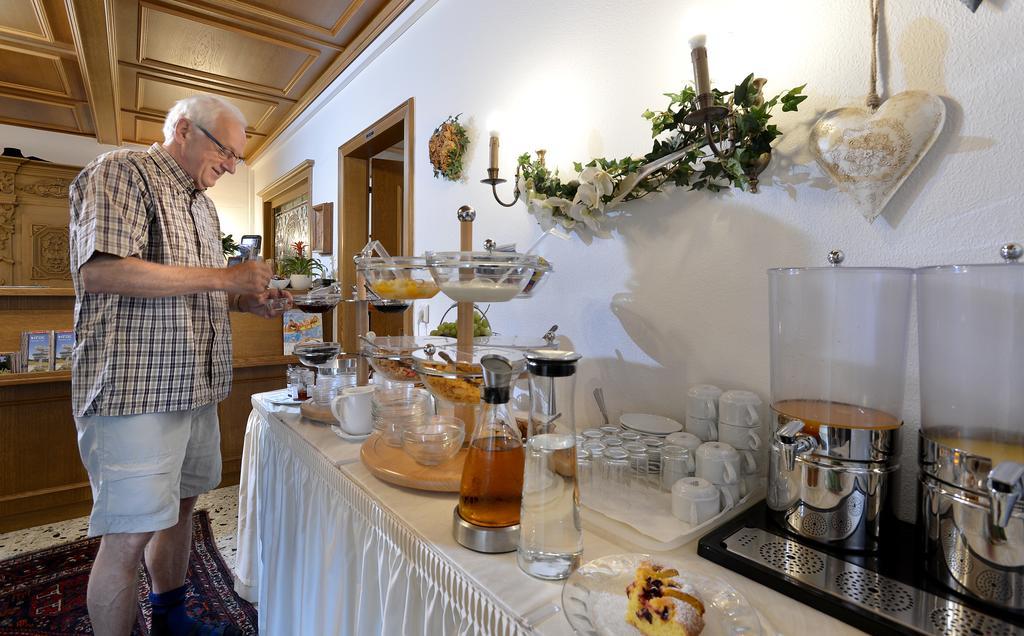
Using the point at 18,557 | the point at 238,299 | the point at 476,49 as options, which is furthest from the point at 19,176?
the point at 476,49

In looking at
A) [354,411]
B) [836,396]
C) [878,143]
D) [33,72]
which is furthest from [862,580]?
[33,72]

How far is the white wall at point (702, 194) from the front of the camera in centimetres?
77

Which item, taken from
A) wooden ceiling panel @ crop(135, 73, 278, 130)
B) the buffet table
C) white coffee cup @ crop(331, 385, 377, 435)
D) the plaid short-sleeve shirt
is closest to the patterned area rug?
the buffet table

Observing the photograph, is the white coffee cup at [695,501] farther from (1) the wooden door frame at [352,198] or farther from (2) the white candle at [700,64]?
(1) the wooden door frame at [352,198]

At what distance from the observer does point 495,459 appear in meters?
0.74

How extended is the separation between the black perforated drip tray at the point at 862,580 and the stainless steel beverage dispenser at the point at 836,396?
0.04 m

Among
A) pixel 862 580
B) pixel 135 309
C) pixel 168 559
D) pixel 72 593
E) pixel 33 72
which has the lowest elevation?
pixel 72 593

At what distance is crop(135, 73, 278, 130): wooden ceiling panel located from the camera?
355 cm

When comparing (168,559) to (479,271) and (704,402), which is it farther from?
(704,402)

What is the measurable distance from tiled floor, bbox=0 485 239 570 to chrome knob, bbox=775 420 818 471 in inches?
89.3

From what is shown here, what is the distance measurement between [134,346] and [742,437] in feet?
5.01

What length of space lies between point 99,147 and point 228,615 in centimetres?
561

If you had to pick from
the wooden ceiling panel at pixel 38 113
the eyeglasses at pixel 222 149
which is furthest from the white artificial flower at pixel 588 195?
the wooden ceiling panel at pixel 38 113

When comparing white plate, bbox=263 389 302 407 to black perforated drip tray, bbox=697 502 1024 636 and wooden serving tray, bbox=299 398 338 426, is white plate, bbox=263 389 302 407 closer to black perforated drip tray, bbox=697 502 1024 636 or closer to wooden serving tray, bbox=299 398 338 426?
wooden serving tray, bbox=299 398 338 426
